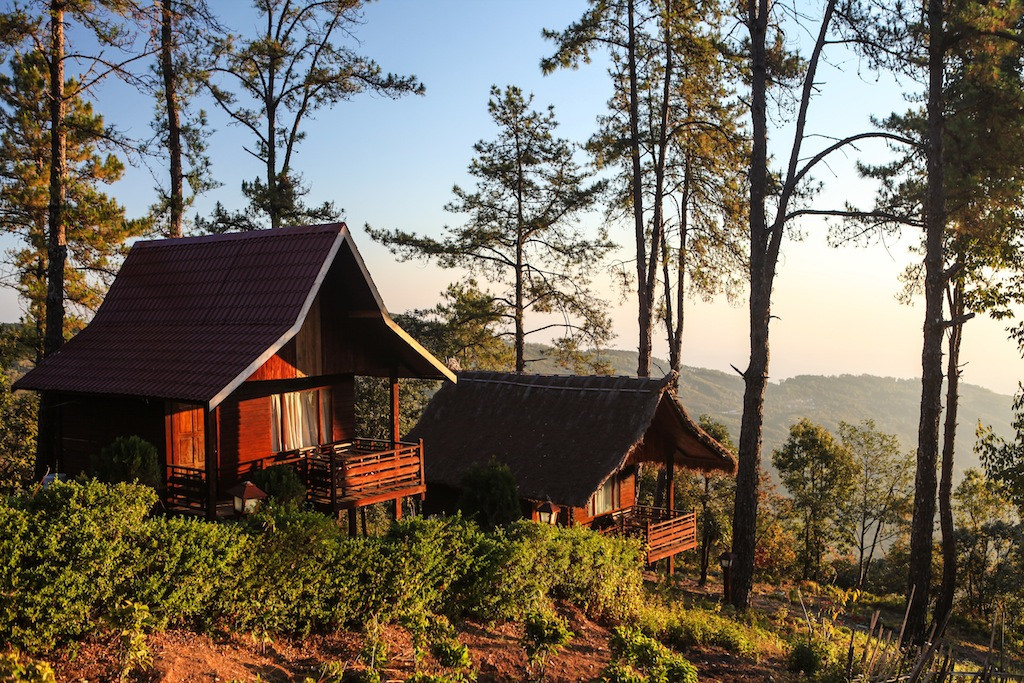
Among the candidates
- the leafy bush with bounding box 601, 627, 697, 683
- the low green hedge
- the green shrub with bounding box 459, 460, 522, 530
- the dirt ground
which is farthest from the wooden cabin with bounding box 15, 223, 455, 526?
the leafy bush with bounding box 601, 627, 697, 683

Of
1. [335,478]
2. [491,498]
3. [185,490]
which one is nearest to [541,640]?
[491,498]

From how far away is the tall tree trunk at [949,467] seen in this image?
71.8 ft

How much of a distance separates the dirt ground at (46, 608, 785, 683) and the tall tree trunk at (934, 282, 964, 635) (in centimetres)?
1452

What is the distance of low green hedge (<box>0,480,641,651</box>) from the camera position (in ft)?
20.7

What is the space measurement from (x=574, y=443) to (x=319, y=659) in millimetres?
12151

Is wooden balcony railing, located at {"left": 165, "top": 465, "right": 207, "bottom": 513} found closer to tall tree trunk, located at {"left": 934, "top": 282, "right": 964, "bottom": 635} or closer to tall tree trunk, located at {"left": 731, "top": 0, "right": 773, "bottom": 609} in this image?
tall tree trunk, located at {"left": 731, "top": 0, "right": 773, "bottom": 609}

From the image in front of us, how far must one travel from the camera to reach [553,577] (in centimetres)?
1061

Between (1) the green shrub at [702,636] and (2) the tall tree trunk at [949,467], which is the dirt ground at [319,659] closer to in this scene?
(1) the green shrub at [702,636]

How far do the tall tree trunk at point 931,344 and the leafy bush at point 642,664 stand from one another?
32.9ft

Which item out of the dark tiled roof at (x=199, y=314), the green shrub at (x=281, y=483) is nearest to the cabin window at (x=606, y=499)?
the dark tiled roof at (x=199, y=314)

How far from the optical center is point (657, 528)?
20078 mm

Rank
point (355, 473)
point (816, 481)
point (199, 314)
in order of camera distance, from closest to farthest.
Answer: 1. point (355, 473)
2. point (199, 314)
3. point (816, 481)

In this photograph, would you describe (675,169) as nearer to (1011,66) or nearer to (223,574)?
(1011,66)

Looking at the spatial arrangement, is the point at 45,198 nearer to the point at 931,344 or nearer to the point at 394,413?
the point at 394,413
